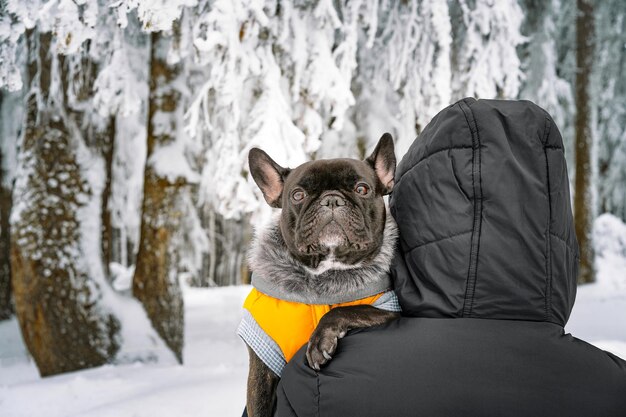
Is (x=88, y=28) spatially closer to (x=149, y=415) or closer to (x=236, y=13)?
(x=236, y=13)

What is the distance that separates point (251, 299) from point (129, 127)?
6482mm

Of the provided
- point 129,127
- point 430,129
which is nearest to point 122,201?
point 129,127

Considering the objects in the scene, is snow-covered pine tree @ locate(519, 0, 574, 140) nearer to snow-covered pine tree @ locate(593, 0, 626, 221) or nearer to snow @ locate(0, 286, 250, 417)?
snow-covered pine tree @ locate(593, 0, 626, 221)

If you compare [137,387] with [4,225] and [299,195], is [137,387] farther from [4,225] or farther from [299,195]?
[4,225]

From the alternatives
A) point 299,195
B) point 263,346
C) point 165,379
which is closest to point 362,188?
point 299,195

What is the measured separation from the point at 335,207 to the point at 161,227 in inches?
170

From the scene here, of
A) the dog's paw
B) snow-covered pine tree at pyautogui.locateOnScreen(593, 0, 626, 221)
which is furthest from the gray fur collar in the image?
snow-covered pine tree at pyautogui.locateOnScreen(593, 0, 626, 221)

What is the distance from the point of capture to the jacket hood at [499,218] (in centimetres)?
160

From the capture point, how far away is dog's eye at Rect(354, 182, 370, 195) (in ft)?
7.82

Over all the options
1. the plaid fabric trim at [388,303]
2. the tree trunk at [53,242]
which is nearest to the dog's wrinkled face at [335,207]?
the plaid fabric trim at [388,303]

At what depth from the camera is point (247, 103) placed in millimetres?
5371

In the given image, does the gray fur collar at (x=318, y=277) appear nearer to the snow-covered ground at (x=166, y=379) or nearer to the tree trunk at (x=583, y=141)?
the snow-covered ground at (x=166, y=379)

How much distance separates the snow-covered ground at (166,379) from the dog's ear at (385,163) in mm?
2288

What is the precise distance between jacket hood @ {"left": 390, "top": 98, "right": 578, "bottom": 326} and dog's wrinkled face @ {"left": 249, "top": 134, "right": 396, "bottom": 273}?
0.56 meters
